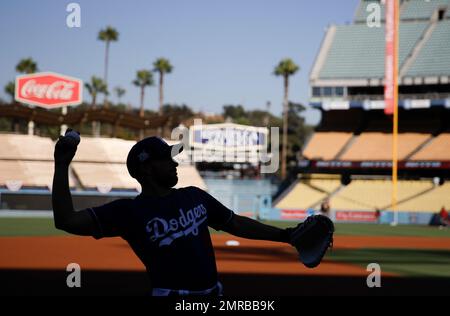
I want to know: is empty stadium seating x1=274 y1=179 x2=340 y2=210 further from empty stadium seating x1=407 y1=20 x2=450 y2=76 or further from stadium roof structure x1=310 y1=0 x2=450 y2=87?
empty stadium seating x1=407 y1=20 x2=450 y2=76

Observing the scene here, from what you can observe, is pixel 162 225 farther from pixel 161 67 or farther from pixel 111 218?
pixel 161 67

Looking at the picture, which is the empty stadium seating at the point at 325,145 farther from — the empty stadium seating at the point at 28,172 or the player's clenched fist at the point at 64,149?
the player's clenched fist at the point at 64,149

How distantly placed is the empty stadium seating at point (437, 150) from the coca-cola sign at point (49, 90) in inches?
993

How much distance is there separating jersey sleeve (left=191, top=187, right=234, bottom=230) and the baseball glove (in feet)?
1.40

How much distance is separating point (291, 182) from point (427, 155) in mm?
10292

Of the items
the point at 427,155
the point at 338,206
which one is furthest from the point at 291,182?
the point at 427,155

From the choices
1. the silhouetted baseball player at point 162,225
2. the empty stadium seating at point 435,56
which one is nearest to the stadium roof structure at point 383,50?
the empty stadium seating at point 435,56

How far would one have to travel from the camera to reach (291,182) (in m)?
54.5

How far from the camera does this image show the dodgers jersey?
150 inches

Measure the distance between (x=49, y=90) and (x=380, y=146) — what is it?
25.1 metres

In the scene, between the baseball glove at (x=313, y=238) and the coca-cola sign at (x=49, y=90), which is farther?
the coca-cola sign at (x=49, y=90)

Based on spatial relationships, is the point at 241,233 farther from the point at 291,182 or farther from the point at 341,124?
the point at 341,124

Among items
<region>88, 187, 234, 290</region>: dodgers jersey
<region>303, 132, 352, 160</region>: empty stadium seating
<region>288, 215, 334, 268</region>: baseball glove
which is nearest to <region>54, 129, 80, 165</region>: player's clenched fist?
<region>88, 187, 234, 290</region>: dodgers jersey

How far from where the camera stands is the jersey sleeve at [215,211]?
13.5 ft
